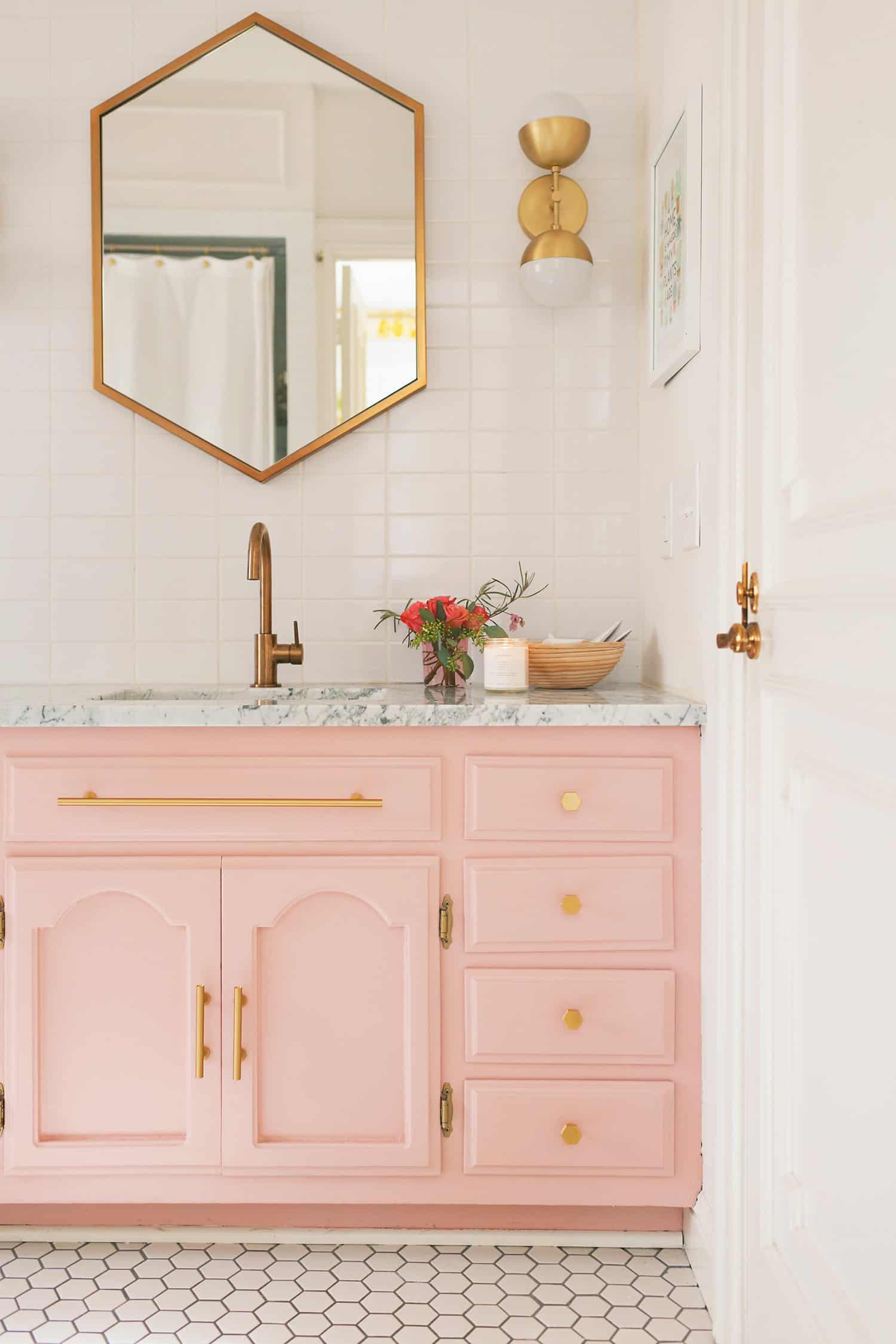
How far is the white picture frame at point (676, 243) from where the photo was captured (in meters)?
1.63

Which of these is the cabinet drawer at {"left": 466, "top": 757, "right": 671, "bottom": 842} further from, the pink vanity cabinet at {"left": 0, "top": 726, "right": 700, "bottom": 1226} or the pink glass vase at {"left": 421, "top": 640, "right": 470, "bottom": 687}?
the pink glass vase at {"left": 421, "top": 640, "right": 470, "bottom": 687}

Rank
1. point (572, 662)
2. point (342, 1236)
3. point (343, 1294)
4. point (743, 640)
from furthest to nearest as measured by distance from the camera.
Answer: point (572, 662) → point (342, 1236) → point (343, 1294) → point (743, 640)

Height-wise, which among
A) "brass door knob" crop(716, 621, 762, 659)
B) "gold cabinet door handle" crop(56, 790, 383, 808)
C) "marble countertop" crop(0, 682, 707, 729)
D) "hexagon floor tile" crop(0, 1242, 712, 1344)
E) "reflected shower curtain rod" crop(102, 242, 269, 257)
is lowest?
"hexagon floor tile" crop(0, 1242, 712, 1344)

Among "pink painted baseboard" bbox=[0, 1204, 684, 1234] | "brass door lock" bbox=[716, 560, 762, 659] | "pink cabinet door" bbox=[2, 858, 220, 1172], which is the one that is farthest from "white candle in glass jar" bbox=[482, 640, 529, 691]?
"pink painted baseboard" bbox=[0, 1204, 684, 1234]

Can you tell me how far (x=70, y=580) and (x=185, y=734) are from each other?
77cm

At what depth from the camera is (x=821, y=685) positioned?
113 centimetres

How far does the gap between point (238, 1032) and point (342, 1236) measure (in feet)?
1.37

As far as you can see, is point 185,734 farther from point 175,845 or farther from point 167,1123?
point 167,1123

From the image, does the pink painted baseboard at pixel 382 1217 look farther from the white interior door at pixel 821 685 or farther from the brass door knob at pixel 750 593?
the brass door knob at pixel 750 593

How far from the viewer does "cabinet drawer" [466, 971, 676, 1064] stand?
5.21ft

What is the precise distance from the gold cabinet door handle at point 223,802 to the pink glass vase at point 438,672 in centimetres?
43

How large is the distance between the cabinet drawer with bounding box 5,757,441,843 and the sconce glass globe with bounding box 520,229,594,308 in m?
1.07

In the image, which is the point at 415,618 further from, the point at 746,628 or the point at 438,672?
the point at 746,628

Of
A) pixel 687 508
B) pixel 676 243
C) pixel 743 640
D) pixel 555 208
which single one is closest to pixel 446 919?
pixel 743 640
